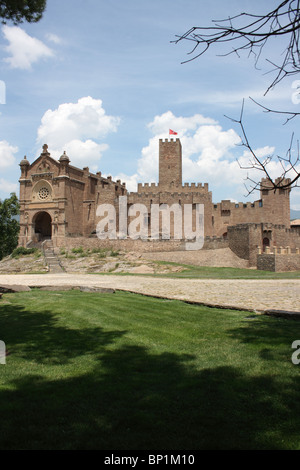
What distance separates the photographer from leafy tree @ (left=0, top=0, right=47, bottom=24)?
9.29 metres

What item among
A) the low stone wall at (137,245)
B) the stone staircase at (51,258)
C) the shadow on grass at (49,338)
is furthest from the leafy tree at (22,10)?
the low stone wall at (137,245)

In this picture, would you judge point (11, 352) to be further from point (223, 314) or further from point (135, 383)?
point (223, 314)

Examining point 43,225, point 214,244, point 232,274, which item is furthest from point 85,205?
point 232,274

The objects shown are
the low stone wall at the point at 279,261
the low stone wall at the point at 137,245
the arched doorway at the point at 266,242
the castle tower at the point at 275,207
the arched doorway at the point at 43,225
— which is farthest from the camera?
the castle tower at the point at 275,207

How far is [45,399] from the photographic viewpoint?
13.7 feet

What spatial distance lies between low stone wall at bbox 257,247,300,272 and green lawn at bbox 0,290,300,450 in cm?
2345

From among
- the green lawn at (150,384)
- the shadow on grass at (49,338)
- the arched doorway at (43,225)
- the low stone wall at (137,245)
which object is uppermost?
the arched doorway at (43,225)

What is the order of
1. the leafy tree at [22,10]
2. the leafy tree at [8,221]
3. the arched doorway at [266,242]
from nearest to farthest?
the leafy tree at [22,10] < the arched doorway at [266,242] < the leafy tree at [8,221]

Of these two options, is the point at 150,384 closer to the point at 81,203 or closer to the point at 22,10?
the point at 22,10

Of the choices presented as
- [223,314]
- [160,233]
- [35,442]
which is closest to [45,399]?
[35,442]

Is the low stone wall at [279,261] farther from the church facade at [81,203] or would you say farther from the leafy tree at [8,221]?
the leafy tree at [8,221]

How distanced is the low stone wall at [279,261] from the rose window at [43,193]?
26.5 metres

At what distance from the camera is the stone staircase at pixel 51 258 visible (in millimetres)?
31609

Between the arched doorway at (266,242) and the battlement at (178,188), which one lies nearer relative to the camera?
the arched doorway at (266,242)
